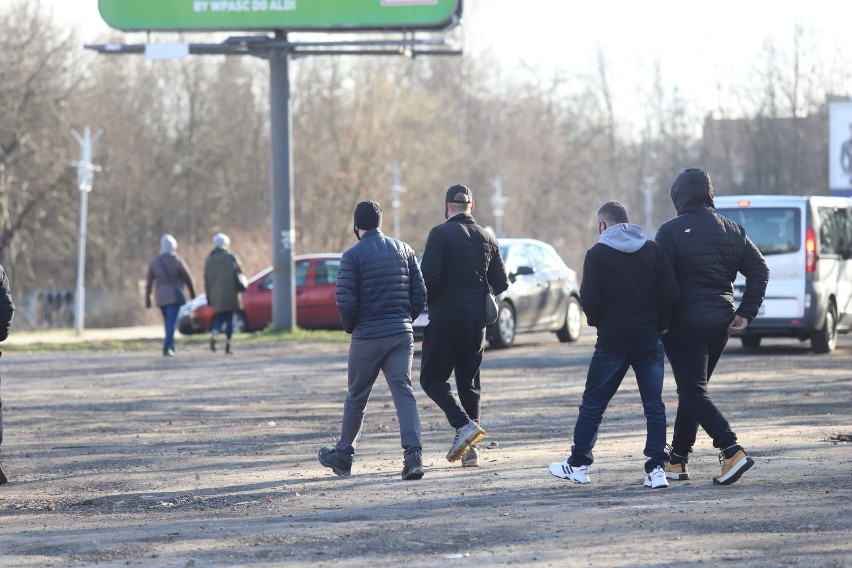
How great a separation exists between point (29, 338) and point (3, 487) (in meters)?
20.7

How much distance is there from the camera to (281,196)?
28.1 metres

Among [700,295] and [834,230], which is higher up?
[834,230]

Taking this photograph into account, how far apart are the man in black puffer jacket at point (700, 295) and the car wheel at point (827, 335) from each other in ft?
39.0

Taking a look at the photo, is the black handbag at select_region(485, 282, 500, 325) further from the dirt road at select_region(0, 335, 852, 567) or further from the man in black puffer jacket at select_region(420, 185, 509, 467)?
the dirt road at select_region(0, 335, 852, 567)

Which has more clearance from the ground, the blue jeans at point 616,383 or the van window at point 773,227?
the van window at point 773,227

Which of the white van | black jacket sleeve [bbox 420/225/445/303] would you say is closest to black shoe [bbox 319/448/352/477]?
black jacket sleeve [bbox 420/225/445/303]

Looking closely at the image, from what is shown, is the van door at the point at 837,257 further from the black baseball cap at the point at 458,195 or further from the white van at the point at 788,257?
the black baseball cap at the point at 458,195

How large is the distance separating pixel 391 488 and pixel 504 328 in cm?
1352

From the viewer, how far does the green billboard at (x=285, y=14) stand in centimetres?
2769

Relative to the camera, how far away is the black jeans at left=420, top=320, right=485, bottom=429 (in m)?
10.0

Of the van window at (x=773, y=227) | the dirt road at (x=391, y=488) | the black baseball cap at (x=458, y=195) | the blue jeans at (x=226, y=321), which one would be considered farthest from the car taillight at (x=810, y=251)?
the black baseball cap at (x=458, y=195)

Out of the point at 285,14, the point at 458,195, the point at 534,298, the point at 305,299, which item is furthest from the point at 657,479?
the point at 305,299

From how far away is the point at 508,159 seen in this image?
6638 centimetres

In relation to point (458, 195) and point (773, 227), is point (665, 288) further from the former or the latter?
point (773, 227)
